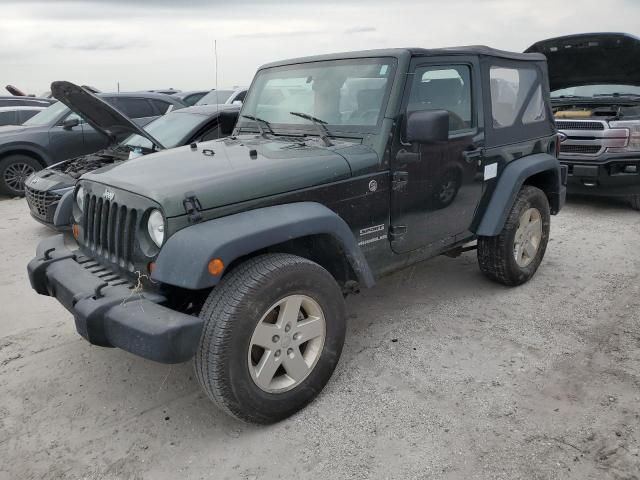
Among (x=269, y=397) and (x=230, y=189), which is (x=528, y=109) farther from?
(x=269, y=397)

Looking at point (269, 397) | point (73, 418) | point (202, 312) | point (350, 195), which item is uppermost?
point (350, 195)

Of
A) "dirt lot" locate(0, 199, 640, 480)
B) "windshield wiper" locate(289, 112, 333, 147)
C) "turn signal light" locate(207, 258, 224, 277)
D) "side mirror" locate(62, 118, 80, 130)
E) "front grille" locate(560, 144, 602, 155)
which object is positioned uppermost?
"windshield wiper" locate(289, 112, 333, 147)

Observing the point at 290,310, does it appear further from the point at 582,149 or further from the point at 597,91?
the point at 597,91

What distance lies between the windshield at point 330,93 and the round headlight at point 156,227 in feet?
4.44

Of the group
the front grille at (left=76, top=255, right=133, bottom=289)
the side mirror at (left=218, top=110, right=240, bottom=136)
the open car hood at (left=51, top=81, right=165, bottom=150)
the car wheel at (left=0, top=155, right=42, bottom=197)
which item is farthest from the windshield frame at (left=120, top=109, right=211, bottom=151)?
the front grille at (left=76, top=255, right=133, bottom=289)

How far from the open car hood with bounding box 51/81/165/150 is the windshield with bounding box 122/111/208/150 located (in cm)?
152

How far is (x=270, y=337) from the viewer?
108 inches

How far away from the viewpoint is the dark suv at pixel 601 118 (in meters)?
6.61

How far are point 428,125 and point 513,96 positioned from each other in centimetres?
167

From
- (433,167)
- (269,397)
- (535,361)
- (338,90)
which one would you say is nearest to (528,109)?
(433,167)

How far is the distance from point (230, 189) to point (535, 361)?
87.2 inches

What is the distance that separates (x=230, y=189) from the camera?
2760mm

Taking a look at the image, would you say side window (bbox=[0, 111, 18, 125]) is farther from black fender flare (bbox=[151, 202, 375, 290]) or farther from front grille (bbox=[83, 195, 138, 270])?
black fender flare (bbox=[151, 202, 375, 290])

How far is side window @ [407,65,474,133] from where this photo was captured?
3531 mm
